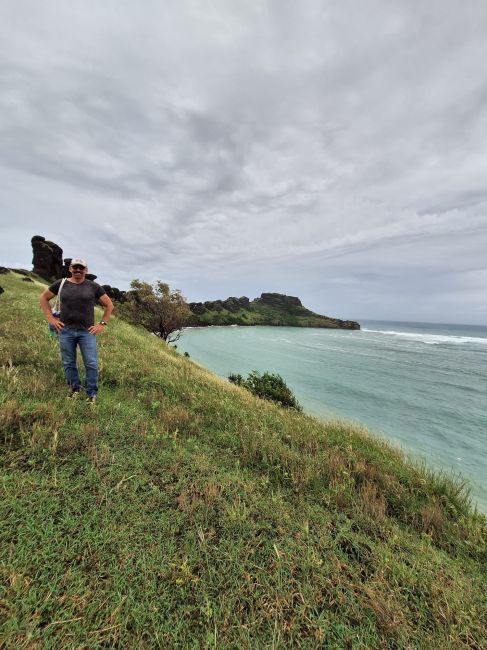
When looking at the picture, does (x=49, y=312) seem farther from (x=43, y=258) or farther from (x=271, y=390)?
(x=43, y=258)

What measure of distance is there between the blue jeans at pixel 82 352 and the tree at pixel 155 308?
108 ft

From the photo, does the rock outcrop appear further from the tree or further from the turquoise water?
the turquoise water

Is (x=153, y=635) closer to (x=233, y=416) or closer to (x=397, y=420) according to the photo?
(x=233, y=416)

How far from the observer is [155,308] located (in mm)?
38906

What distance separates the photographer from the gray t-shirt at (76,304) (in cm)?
611

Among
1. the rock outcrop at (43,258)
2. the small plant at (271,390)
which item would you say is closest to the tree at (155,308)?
the small plant at (271,390)

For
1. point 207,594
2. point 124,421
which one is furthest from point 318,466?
point 124,421

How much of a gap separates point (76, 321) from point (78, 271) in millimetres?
1194

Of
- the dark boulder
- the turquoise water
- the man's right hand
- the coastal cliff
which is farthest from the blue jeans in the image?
the coastal cliff

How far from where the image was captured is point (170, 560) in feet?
10.2

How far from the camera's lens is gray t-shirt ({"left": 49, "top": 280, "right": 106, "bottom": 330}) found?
611cm

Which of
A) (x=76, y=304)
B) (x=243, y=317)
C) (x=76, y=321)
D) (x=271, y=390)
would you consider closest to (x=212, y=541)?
(x=76, y=321)

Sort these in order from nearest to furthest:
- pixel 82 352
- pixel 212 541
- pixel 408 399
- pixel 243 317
Answer: 1. pixel 212 541
2. pixel 82 352
3. pixel 408 399
4. pixel 243 317

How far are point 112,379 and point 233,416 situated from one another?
4101mm
